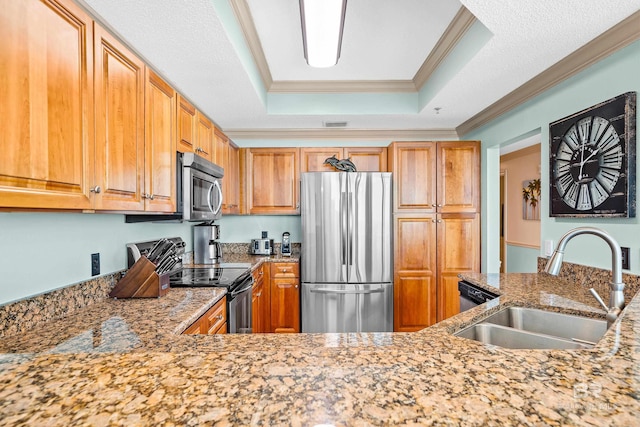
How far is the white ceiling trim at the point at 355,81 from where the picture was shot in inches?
83.0

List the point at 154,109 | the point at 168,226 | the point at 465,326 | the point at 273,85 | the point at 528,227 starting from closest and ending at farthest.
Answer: the point at 465,326, the point at 154,109, the point at 168,226, the point at 273,85, the point at 528,227

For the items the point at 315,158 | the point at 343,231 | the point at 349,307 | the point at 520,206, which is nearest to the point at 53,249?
the point at 343,231

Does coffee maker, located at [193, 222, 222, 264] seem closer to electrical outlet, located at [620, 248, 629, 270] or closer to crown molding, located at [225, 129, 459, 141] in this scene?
crown molding, located at [225, 129, 459, 141]

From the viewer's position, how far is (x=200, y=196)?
2326 millimetres

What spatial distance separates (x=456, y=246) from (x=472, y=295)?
4.59 feet

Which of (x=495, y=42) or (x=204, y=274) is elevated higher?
(x=495, y=42)

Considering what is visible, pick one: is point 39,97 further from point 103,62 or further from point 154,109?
point 154,109

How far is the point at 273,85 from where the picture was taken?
322cm

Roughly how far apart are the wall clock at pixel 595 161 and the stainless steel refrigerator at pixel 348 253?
1477 millimetres

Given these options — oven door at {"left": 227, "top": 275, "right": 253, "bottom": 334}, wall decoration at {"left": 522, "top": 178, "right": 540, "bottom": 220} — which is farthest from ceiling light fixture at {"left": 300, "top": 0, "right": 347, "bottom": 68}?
wall decoration at {"left": 522, "top": 178, "right": 540, "bottom": 220}

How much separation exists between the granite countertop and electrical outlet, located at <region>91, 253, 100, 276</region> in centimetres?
109

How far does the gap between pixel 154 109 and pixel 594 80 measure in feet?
8.64

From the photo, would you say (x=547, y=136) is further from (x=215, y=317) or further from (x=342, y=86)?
(x=215, y=317)

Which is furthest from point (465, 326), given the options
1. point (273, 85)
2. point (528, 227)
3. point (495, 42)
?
point (528, 227)
